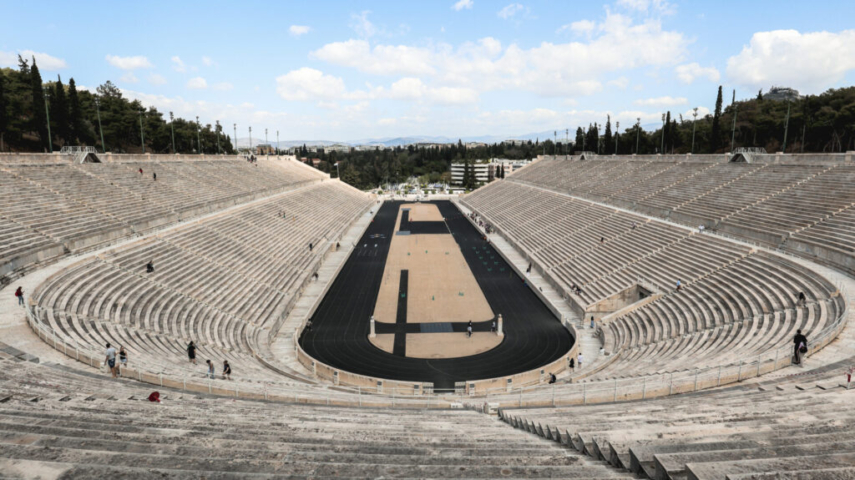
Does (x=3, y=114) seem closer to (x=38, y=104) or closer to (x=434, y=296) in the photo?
(x=38, y=104)

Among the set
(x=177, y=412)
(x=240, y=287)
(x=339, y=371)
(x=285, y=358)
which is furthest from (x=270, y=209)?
(x=177, y=412)

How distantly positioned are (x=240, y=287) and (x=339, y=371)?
10.6m

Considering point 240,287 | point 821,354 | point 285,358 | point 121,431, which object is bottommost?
point 285,358

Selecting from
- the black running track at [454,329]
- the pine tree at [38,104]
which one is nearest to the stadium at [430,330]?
the black running track at [454,329]

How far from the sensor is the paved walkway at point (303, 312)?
19484mm

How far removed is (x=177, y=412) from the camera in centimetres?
891

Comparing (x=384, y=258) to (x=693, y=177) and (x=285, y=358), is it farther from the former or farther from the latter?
(x=693, y=177)

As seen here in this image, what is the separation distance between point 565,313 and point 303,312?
14.7 meters

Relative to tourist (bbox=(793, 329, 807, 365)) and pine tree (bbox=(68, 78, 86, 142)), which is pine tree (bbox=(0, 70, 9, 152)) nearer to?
pine tree (bbox=(68, 78, 86, 142))

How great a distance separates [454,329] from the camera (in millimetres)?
24469

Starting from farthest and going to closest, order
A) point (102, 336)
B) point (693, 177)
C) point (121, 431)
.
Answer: point (693, 177) → point (102, 336) → point (121, 431)

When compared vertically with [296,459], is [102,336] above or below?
below

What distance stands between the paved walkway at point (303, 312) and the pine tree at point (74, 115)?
33910mm

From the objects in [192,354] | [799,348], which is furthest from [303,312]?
[799,348]
